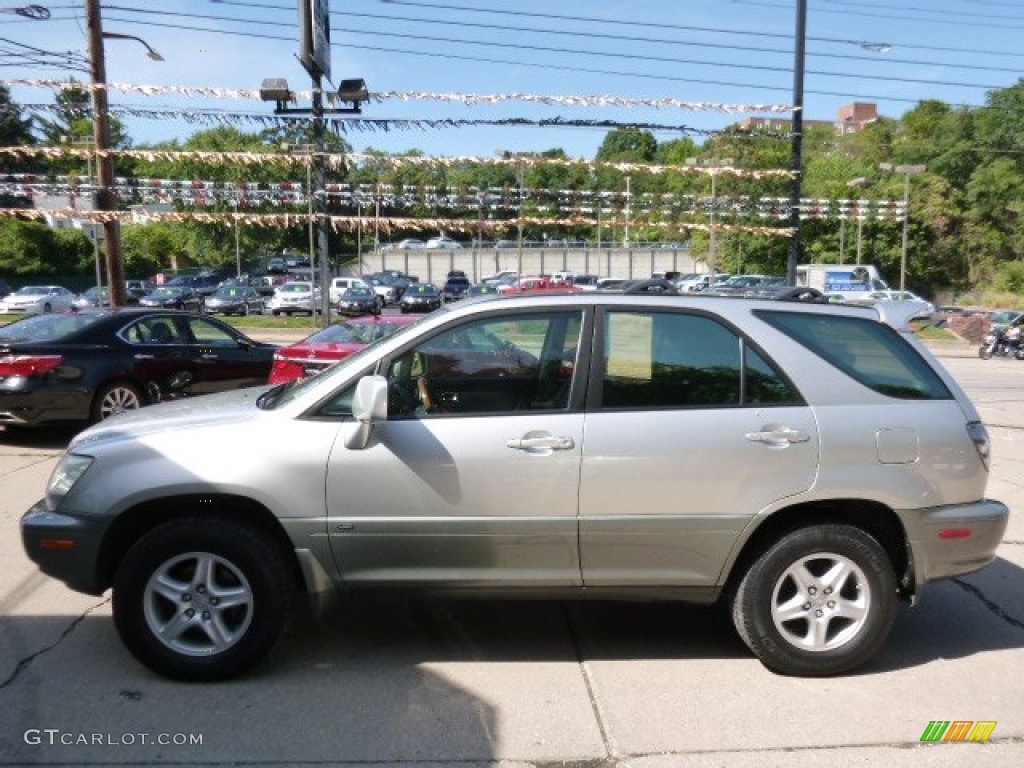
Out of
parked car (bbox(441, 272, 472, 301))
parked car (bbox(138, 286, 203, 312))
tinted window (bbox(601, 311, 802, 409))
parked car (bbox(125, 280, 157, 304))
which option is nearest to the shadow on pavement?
tinted window (bbox(601, 311, 802, 409))

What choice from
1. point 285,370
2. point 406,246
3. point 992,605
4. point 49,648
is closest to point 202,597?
point 49,648

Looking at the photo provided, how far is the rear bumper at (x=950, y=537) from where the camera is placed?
4.01m

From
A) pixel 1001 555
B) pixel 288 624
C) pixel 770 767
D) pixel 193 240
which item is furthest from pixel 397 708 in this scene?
pixel 193 240

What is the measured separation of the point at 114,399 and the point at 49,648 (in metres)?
5.58

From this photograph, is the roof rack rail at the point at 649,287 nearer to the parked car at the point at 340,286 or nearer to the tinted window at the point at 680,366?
the tinted window at the point at 680,366

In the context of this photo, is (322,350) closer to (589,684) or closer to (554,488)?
(554,488)

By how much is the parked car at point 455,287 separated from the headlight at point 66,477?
41150mm

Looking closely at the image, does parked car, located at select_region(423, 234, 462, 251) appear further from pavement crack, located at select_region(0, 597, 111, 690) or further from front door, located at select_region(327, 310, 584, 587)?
front door, located at select_region(327, 310, 584, 587)

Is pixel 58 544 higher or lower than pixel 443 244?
lower

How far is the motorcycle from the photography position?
26906mm

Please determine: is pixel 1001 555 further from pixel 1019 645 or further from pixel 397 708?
pixel 397 708

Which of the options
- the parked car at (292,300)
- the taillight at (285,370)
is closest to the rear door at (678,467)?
the taillight at (285,370)

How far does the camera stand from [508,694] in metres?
3.84

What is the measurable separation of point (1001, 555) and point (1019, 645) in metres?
1.61
